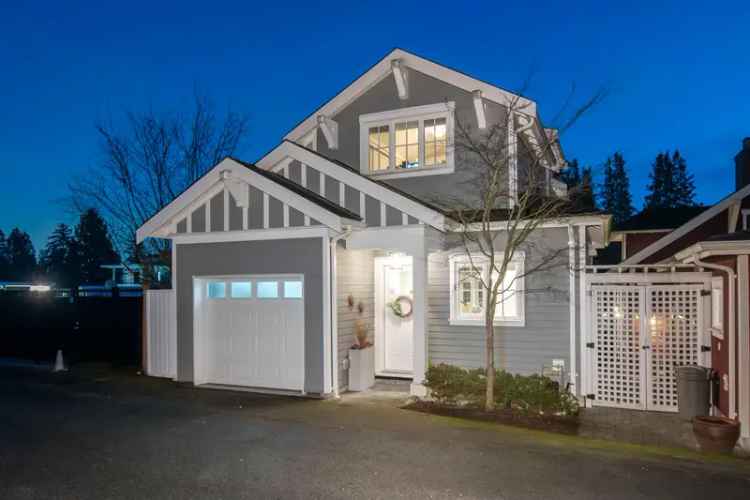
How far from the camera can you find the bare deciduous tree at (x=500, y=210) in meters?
9.48

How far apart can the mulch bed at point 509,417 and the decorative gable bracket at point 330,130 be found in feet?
21.7

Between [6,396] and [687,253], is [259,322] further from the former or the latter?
[687,253]

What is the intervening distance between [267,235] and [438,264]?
3443 millimetres

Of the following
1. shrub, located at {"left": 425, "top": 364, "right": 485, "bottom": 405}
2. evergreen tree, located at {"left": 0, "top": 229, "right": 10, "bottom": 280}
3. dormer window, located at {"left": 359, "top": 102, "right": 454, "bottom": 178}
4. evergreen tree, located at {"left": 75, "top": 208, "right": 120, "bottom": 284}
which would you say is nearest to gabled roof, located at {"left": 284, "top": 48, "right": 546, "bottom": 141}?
dormer window, located at {"left": 359, "top": 102, "right": 454, "bottom": 178}

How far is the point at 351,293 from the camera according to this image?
37.3ft

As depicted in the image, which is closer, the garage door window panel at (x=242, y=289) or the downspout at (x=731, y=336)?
the downspout at (x=731, y=336)

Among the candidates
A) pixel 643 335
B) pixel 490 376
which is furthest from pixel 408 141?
pixel 643 335

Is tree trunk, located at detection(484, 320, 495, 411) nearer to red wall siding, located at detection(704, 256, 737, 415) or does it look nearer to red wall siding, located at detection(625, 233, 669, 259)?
red wall siding, located at detection(704, 256, 737, 415)

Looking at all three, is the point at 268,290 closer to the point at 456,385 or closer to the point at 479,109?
the point at 456,385

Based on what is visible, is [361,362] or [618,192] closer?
[361,362]

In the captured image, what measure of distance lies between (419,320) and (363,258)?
2158 mm

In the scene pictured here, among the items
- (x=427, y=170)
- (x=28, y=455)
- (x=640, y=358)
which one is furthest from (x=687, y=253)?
(x=28, y=455)

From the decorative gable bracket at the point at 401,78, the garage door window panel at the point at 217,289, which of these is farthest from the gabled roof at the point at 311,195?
the decorative gable bracket at the point at 401,78

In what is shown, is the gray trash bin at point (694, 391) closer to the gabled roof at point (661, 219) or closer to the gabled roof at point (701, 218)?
the gabled roof at point (701, 218)
